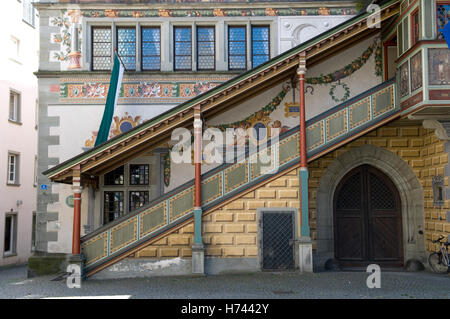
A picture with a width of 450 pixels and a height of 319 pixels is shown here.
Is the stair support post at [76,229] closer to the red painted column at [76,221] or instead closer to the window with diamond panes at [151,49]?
the red painted column at [76,221]

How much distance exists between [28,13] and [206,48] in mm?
13000

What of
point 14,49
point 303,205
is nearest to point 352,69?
point 303,205

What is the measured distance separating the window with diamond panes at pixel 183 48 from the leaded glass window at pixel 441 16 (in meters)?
7.39

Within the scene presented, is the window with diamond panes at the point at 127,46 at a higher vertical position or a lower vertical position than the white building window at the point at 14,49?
lower

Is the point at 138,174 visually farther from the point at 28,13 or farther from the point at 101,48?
the point at 28,13

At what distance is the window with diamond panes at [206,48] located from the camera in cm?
1575

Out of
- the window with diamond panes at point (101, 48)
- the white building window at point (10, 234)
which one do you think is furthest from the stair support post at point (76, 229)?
the white building window at point (10, 234)

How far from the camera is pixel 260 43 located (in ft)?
51.8

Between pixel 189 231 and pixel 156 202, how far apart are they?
115 centimetres

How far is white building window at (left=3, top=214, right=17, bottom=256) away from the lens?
22.9 meters

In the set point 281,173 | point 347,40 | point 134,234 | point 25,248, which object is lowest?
point 25,248

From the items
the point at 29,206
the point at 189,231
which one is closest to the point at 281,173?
the point at 189,231

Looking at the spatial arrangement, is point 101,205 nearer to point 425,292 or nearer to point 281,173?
point 281,173
